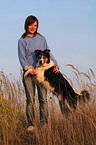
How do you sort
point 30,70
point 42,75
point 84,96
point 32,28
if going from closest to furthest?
point 30,70
point 84,96
point 32,28
point 42,75

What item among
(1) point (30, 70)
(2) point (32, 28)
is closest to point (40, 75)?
(1) point (30, 70)

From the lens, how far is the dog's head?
12.9ft

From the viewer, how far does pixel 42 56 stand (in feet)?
13.0

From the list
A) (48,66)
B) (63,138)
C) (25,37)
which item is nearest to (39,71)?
(48,66)

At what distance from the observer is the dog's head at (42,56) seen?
3.93 meters

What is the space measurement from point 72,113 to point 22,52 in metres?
1.75

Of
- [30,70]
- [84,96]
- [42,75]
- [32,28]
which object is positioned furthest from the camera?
[42,75]

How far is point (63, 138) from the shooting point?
346cm

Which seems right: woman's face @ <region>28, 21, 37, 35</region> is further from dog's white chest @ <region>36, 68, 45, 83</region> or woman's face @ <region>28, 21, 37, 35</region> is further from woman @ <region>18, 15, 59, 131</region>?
dog's white chest @ <region>36, 68, 45, 83</region>

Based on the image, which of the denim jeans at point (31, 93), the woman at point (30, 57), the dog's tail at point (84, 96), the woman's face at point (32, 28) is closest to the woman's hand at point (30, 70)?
the woman at point (30, 57)

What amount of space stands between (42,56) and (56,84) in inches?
28.7

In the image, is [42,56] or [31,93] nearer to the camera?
[31,93]

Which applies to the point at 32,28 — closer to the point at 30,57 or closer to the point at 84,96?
the point at 30,57

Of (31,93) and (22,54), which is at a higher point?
(22,54)
